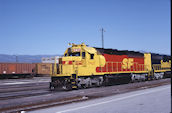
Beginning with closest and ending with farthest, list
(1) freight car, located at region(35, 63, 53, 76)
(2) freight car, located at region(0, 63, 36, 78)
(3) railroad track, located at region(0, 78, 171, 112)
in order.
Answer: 1. (3) railroad track, located at region(0, 78, 171, 112)
2. (2) freight car, located at region(0, 63, 36, 78)
3. (1) freight car, located at region(35, 63, 53, 76)

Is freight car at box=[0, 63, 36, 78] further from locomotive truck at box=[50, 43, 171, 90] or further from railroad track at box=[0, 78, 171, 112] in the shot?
railroad track at box=[0, 78, 171, 112]

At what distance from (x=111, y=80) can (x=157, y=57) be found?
1233cm

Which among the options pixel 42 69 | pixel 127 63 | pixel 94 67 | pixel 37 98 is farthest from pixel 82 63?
pixel 42 69

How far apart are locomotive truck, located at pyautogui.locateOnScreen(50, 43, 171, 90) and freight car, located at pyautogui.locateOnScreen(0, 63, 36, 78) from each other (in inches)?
940

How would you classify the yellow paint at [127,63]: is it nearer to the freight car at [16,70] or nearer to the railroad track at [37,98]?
the railroad track at [37,98]

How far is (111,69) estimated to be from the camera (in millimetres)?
20047

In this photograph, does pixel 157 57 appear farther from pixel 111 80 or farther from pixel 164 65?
pixel 111 80

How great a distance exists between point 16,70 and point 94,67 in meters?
25.8

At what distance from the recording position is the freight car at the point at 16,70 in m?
38.4

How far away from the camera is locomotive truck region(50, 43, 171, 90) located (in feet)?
54.2

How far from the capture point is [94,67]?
714 inches

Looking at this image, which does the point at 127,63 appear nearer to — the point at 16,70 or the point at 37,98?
the point at 37,98

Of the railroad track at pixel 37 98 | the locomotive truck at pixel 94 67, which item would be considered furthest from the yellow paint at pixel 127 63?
the railroad track at pixel 37 98

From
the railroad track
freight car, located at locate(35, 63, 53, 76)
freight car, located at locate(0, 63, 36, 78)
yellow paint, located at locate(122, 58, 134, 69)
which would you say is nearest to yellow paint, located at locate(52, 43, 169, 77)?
yellow paint, located at locate(122, 58, 134, 69)
